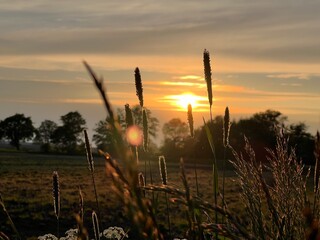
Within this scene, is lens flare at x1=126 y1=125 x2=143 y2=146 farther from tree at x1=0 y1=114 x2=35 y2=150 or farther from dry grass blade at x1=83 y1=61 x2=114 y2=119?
tree at x1=0 y1=114 x2=35 y2=150

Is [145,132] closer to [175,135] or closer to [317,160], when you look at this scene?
[317,160]

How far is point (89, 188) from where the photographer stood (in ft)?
110

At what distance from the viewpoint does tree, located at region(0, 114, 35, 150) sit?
13712cm

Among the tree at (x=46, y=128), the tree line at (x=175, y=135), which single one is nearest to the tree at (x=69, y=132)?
the tree line at (x=175, y=135)

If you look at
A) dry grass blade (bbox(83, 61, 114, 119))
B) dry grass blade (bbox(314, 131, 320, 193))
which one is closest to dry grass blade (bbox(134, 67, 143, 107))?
dry grass blade (bbox(314, 131, 320, 193))

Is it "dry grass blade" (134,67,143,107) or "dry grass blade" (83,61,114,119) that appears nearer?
"dry grass blade" (83,61,114,119)

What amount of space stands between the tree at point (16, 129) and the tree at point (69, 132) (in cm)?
919

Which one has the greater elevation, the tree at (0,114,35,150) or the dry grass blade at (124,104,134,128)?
the tree at (0,114,35,150)

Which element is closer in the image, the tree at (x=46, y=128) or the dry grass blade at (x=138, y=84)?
the dry grass blade at (x=138, y=84)

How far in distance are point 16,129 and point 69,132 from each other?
14679mm

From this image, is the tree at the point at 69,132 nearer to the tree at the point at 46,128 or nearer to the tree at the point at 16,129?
the tree at the point at 16,129

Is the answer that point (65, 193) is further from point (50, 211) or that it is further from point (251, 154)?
point (251, 154)

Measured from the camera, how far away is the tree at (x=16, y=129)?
137125 mm

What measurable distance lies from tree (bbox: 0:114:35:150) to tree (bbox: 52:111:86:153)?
919 centimetres
